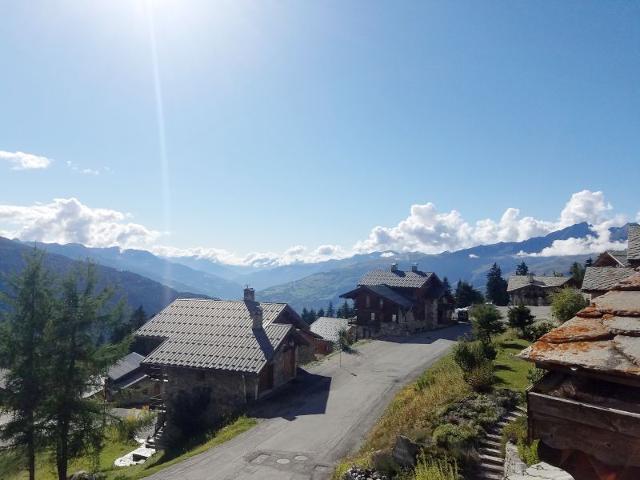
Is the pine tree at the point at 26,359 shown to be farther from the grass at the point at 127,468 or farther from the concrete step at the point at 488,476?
the concrete step at the point at 488,476

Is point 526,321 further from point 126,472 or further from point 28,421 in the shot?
point 28,421

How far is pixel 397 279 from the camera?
56.4 meters

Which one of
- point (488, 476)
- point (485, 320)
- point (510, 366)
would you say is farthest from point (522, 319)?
point (488, 476)

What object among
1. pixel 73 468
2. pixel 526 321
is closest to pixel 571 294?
pixel 526 321

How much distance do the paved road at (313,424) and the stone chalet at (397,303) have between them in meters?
15.7

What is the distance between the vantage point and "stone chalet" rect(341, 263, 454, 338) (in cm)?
5131

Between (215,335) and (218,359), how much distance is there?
3.11 m

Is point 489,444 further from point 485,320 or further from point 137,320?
point 137,320

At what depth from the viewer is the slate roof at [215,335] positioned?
26.6 m

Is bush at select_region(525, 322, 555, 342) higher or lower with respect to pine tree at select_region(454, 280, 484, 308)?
higher

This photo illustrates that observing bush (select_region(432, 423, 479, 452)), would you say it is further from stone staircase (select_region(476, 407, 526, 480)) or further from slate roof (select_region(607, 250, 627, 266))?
slate roof (select_region(607, 250, 627, 266))

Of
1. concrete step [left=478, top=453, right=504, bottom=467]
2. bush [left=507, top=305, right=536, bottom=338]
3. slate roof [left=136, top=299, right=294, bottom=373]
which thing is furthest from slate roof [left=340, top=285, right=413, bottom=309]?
concrete step [left=478, top=453, right=504, bottom=467]

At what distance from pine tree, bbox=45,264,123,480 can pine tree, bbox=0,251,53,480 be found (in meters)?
0.42

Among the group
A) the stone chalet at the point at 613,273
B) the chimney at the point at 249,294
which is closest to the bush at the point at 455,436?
the stone chalet at the point at 613,273
